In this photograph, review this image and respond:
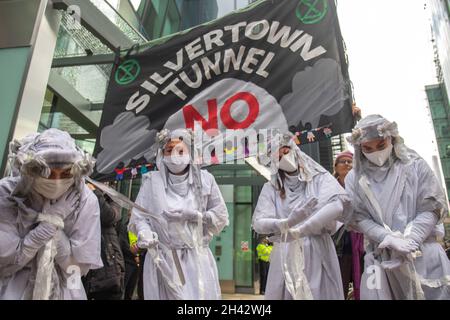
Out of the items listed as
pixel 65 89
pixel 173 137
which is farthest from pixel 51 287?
pixel 65 89

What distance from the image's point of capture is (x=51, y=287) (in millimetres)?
1834

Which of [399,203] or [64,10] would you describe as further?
[64,10]

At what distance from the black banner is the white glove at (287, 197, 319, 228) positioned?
0.69 meters

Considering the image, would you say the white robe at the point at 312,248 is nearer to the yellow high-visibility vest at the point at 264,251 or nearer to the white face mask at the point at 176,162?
the white face mask at the point at 176,162

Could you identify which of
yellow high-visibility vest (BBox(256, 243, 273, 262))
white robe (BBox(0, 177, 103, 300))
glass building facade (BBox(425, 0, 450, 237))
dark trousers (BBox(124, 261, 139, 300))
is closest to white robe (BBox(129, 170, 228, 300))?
white robe (BBox(0, 177, 103, 300))

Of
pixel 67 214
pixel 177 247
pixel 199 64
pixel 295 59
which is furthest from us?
pixel 199 64

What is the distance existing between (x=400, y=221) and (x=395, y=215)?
48mm

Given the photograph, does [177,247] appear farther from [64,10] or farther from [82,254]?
[64,10]

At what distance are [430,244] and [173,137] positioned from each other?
6.55ft

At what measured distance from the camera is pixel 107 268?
3145 mm

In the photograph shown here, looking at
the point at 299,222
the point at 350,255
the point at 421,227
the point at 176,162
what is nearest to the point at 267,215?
the point at 299,222

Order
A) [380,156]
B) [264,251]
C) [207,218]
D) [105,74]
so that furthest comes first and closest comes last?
[264,251] → [105,74] → [207,218] → [380,156]

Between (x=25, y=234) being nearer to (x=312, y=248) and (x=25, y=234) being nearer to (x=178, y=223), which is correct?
(x=178, y=223)

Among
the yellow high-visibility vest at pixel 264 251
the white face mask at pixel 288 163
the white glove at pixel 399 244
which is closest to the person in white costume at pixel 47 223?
the white face mask at pixel 288 163
